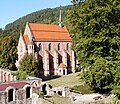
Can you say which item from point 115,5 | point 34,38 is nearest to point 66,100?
point 115,5

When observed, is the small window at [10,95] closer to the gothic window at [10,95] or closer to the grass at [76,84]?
the gothic window at [10,95]

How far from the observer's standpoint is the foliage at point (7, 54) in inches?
2065

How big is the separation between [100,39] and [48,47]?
36244 mm

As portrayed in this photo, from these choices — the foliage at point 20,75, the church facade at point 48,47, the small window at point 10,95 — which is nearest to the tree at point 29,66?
the foliage at point 20,75

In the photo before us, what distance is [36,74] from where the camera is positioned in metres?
48.2

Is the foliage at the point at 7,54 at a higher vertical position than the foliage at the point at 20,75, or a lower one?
higher

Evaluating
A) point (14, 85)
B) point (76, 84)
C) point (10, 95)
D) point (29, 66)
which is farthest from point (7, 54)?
point (10, 95)

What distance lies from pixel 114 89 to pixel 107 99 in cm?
251

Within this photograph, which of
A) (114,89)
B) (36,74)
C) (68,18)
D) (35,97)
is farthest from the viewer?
(36,74)

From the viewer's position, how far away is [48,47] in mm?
58594

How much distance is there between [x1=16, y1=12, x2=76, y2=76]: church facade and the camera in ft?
184

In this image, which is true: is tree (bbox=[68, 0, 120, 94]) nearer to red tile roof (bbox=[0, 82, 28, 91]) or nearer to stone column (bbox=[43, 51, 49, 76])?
red tile roof (bbox=[0, 82, 28, 91])

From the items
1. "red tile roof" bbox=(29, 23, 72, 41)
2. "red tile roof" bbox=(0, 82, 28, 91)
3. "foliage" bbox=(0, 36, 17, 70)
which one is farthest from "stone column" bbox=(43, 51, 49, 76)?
"red tile roof" bbox=(0, 82, 28, 91)

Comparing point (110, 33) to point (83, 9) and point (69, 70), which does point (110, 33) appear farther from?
point (69, 70)
